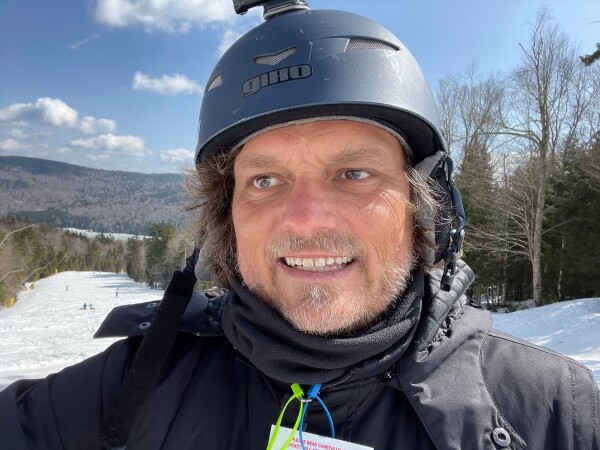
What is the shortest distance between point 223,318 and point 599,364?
903cm

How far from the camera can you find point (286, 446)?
1.44 metres

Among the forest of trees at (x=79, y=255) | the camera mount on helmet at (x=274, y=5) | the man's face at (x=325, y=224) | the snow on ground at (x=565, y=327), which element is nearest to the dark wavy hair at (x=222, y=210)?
the man's face at (x=325, y=224)

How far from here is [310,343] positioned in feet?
4.89

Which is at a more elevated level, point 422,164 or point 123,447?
point 422,164

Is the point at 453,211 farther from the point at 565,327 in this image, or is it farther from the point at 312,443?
the point at 565,327

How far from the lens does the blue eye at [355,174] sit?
1.73 m

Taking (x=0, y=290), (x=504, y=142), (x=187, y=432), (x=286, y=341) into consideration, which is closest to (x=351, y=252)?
(x=286, y=341)

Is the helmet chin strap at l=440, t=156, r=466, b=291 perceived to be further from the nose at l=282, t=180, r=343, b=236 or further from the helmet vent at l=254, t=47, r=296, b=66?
the helmet vent at l=254, t=47, r=296, b=66

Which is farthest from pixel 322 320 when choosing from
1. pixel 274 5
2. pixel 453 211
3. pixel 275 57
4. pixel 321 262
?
pixel 274 5

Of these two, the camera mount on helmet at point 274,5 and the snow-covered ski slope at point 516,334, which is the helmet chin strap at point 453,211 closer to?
the camera mount on helmet at point 274,5

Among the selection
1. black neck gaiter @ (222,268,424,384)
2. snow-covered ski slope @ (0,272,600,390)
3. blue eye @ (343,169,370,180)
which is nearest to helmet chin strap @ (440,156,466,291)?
black neck gaiter @ (222,268,424,384)

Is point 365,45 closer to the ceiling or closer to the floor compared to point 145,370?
closer to the ceiling

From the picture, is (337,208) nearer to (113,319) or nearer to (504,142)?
(113,319)

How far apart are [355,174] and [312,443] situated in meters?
1.03
